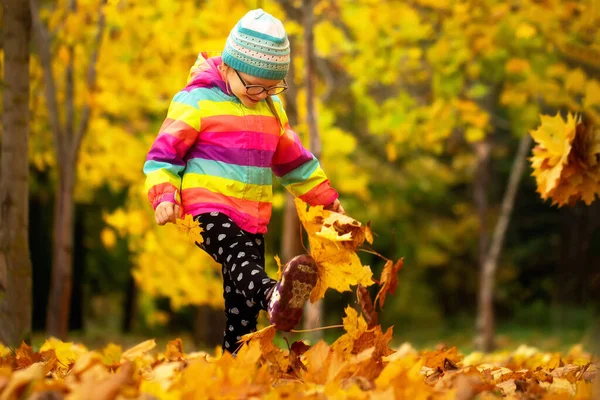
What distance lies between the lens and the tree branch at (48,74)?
7.91m

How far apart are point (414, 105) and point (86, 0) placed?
164 inches

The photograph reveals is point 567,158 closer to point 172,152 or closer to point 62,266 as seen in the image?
point 172,152

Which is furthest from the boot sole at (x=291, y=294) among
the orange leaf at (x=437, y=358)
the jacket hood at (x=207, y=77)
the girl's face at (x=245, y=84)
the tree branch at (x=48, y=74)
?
the tree branch at (x=48, y=74)

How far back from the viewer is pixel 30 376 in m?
2.27

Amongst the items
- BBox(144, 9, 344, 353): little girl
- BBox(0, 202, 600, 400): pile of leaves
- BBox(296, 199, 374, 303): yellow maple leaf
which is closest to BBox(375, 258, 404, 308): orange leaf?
BBox(0, 202, 600, 400): pile of leaves

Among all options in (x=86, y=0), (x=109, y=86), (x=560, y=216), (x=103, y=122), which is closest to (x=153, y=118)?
(x=103, y=122)

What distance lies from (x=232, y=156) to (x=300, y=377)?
92cm

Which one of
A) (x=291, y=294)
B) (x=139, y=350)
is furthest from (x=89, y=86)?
(x=291, y=294)

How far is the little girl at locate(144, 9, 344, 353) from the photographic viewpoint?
3.21 m

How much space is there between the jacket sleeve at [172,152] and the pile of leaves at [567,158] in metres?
1.57

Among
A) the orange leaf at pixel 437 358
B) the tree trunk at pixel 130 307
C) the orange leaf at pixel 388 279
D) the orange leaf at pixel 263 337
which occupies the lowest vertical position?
the tree trunk at pixel 130 307

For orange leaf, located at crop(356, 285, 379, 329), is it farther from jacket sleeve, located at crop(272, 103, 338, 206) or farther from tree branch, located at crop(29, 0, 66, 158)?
tree branch, located at crop(29, 0, 66, 158)

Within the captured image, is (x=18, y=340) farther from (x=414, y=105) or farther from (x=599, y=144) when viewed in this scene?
(x=414, y=105)

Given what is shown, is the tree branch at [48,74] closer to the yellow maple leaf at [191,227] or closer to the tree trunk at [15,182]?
the tree trunk at [15,182]
